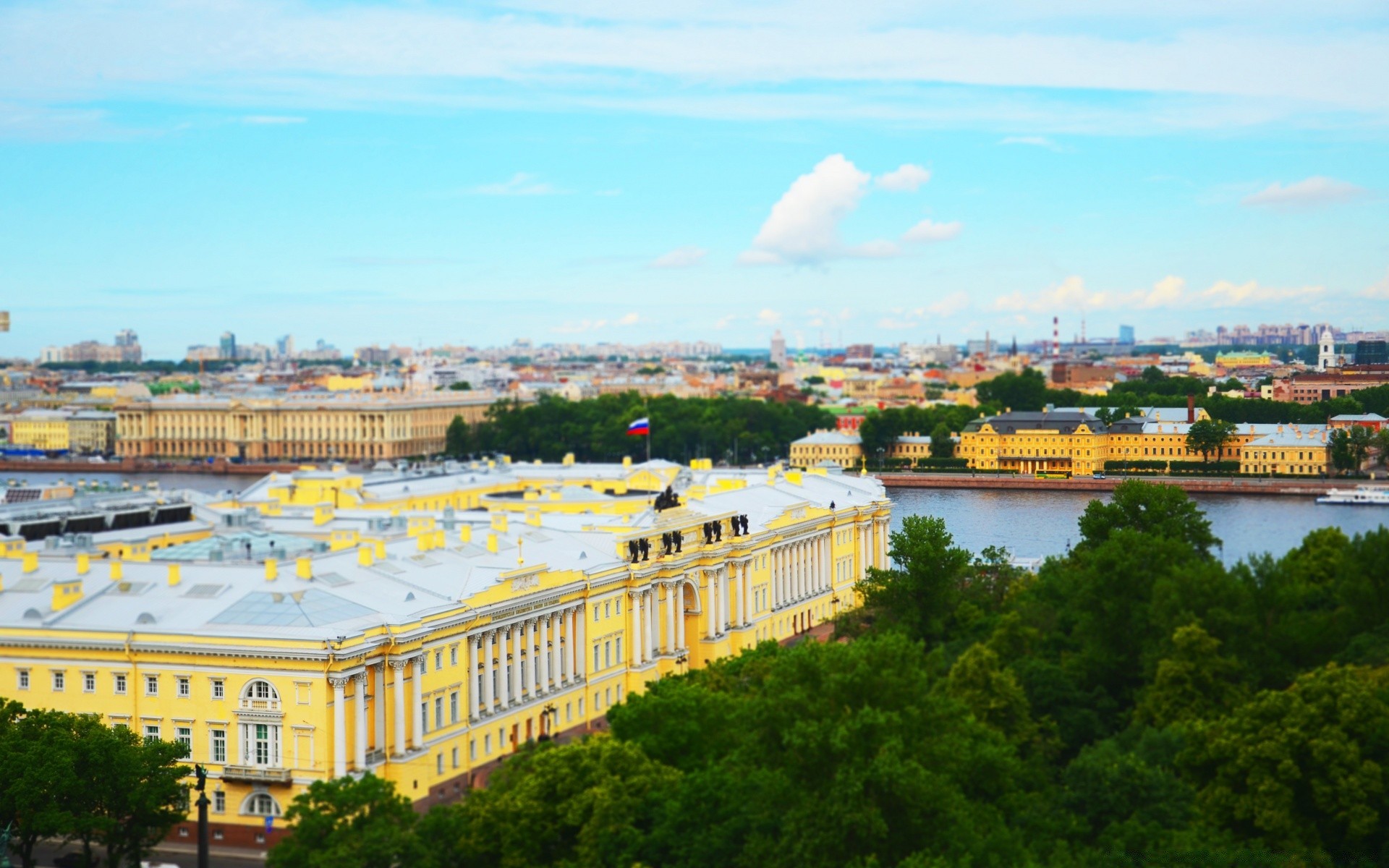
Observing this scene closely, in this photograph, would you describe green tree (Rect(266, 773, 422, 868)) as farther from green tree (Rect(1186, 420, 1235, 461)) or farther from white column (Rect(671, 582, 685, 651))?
green tree (Rect(1186, 420, 1235, 461))

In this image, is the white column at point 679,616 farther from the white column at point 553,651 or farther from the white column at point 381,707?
the white column at point 381,707

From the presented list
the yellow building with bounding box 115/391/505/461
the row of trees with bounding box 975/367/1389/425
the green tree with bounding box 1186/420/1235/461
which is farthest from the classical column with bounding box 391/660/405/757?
the yellow building with bounding box 115/391/505/461

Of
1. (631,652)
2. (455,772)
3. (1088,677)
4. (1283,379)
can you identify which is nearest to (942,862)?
(1088,677)

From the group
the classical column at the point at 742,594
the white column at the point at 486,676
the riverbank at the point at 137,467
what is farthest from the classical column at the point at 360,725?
the riverbank at the point at 137,467

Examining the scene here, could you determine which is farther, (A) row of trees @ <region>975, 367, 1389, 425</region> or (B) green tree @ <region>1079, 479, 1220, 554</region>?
(A) row of trees @ <region>975, 367, 1389, 425</region>

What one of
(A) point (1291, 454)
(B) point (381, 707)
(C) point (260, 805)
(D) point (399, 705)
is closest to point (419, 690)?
(D) point (399, 705)

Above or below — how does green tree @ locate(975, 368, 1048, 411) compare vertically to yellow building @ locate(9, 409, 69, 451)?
above

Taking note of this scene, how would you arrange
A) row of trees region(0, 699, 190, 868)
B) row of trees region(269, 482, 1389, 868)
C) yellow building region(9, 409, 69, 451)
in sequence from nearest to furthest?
row of trees region(269, 482, 1389, 868), row of trees region(0, 699, 190, 868), yellow building region(9, 409, 69, 451)
